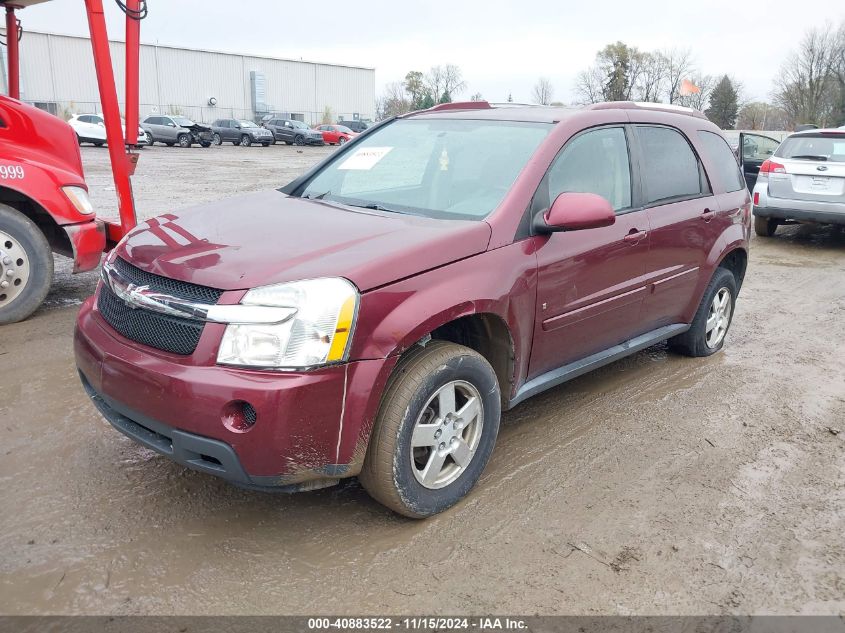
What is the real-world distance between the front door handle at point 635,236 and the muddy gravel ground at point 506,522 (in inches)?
40.8

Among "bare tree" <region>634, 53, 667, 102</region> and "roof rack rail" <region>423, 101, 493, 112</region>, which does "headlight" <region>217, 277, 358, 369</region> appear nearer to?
"roof rack rail" <region>423, 101, 493, 112</region>

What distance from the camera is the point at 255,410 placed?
8.28 feet

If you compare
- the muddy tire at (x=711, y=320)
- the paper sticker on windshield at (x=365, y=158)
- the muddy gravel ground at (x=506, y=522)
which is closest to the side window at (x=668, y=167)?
the muddy tire at (x=711, y=320)

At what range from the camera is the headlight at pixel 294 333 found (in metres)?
2.58

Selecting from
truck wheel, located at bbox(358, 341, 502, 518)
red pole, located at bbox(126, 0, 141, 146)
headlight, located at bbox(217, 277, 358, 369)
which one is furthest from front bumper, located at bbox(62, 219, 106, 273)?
truck wheel, located at bbox(358, 341, 502, 518)

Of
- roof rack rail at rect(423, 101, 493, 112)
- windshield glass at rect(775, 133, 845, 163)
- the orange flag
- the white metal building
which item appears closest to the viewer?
roof rack rail at rect(423, 101, 493, 112)

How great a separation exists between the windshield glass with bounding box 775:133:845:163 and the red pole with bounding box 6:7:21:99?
31.7 ft

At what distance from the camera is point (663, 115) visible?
15.0 ft

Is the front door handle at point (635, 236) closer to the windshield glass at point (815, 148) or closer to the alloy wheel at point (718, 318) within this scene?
the alloy wheel at point (718, 318)

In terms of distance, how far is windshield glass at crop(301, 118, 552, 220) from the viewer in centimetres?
352

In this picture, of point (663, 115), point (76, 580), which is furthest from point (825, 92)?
point (76, 580)

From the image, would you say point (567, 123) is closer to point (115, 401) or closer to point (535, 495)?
point (535, 495)

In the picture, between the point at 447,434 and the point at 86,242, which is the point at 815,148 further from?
the point at 86,242

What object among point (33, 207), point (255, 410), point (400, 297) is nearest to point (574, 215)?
point (400, 297)
